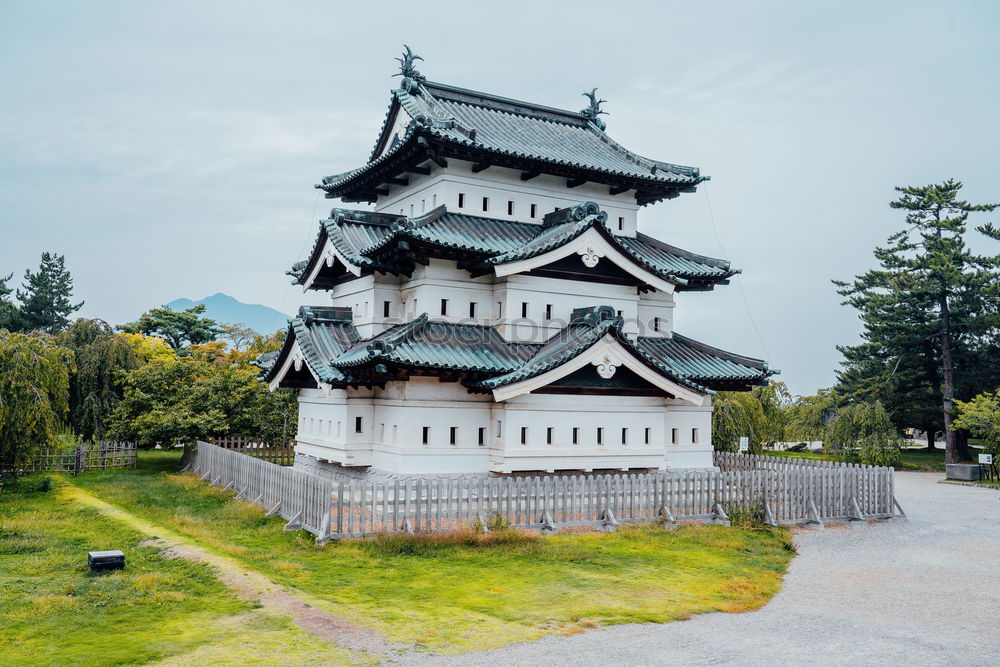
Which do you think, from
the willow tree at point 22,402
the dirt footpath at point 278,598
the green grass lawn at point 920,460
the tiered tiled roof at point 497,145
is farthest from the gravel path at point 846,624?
the green grass lawn at point 920,460

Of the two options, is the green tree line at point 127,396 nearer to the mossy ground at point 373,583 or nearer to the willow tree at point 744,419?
the mossy ground at point 373,583

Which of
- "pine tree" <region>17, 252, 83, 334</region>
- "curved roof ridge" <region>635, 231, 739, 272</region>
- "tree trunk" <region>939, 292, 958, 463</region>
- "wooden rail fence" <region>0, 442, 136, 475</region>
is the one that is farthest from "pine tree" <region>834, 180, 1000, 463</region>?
"pine tree" <region>17, 252, 83, 334</region>

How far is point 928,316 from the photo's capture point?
1818 inches

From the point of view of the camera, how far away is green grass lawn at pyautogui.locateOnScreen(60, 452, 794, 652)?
11203 mm

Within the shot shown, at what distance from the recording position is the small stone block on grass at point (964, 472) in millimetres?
36656

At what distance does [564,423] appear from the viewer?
2041cm

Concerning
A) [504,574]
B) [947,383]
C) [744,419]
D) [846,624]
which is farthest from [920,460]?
[504,574]

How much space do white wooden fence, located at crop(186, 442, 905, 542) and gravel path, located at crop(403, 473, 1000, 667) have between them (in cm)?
230

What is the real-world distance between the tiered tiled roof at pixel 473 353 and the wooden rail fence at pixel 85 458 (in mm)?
11880

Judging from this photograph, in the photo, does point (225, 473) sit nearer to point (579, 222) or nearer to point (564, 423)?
point (564, 423)

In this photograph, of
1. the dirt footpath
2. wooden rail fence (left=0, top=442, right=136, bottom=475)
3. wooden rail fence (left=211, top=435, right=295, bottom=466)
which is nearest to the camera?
the dirt footpath

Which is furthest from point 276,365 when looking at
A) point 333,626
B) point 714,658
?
point 714,658

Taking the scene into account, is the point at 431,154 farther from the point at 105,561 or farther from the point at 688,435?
the point at 105,561

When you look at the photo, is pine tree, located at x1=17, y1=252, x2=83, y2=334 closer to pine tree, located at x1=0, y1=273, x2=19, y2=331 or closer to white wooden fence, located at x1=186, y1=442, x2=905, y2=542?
pine tree, located at x1=0, y1=273, x2=19, y2=331
